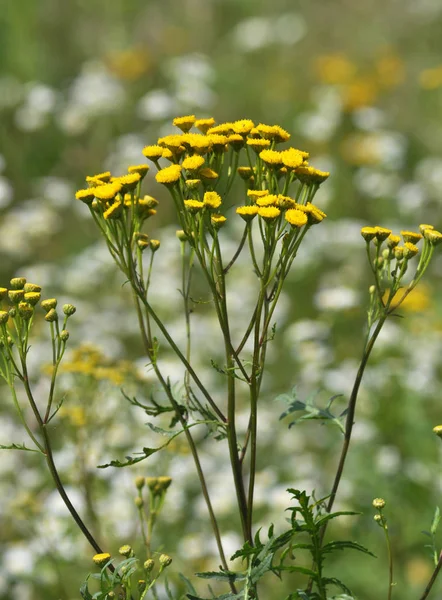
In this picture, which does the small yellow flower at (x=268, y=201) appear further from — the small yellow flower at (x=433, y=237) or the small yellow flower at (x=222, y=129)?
the small yellow flower at (x=433, y=237)

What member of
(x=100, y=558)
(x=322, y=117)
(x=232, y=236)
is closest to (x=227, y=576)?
(x=100, y=558)

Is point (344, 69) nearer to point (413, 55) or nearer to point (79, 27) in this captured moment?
point (413, 55)

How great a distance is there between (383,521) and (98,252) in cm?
384

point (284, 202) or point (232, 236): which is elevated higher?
point (232, 236)

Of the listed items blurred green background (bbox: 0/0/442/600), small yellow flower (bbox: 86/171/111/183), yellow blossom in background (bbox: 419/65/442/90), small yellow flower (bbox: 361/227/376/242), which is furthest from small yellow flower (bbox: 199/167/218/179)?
yellow blossom in background (bbox: 419/65/442/90)

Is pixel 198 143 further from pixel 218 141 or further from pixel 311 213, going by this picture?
pixel 311 213

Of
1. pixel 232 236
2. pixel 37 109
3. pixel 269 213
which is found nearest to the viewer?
pixel 269 213

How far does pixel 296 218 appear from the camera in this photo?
61.1 inches

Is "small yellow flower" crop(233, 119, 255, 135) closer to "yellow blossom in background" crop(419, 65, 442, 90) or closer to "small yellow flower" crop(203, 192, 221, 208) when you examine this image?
"small yellow flower" crop(203, 192, 221, 208)

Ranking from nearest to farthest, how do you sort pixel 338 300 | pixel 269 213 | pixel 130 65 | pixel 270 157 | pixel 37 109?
pixel 269 213, pixel 270 157, pixel 338 300, pixel 37 109, pixel 130 65

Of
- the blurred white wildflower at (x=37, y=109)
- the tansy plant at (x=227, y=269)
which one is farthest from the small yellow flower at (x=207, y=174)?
the blurred white wildflower at (x=37, y=109)

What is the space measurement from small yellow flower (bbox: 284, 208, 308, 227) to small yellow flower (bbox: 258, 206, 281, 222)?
0.02 meters

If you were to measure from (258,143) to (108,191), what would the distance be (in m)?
0.33

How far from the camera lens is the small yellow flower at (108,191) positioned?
160 cm
